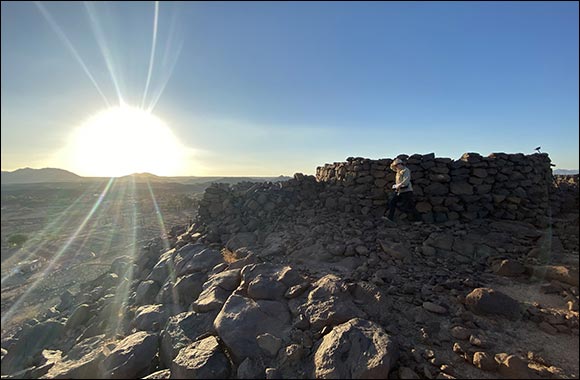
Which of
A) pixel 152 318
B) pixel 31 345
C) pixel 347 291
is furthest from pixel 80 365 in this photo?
pixel 347 291

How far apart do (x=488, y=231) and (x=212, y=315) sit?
6.28 metres

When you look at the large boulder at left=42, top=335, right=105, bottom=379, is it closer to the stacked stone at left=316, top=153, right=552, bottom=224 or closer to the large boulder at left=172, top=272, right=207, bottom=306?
the large boulder at left=172, top=272, right=207, bottom=306

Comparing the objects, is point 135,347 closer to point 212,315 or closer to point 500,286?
point 212,315

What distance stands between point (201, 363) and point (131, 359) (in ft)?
3.86

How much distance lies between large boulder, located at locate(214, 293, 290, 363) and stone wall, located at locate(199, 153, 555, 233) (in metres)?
3.91

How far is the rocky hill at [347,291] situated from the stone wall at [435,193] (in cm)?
4

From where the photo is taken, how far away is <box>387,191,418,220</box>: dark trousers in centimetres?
732

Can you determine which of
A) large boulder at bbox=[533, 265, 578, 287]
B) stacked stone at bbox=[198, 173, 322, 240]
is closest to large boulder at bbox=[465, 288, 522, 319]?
large boulder at bbox=[533, 265, 578, 287]

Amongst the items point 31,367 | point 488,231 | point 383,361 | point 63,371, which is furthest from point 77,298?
point 488,231

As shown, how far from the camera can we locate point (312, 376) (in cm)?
337

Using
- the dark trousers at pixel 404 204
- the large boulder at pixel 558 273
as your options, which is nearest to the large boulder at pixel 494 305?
the large boulder at pixel 558 273

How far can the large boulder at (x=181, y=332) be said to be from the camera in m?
4.33

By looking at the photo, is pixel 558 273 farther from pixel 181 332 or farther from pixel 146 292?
pixel 146 292

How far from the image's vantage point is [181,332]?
4621mm
